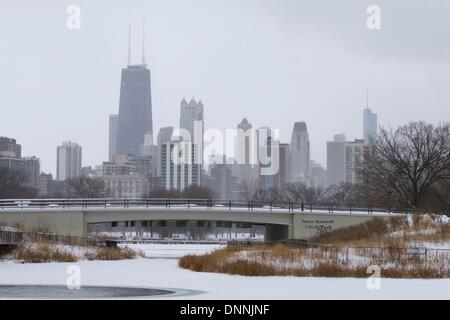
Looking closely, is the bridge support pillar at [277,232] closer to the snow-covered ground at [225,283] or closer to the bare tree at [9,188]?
the snow-covered ground at [225,283]

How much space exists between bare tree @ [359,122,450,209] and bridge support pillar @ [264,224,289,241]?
38.5 ft

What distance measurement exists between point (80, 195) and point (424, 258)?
11534cm

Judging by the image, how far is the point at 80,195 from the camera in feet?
468

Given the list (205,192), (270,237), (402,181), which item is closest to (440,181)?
(402,181)

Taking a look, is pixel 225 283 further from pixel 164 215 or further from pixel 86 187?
pixel 86 187

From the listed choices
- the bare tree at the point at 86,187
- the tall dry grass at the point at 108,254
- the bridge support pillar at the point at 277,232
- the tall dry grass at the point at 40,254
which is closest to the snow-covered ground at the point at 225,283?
the tall dry grass at the point at 40,254

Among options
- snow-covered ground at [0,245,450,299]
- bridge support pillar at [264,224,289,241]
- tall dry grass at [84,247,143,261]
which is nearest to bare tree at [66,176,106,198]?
bridge support pillar at [264,224,289,241]

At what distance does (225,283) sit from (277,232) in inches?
1738

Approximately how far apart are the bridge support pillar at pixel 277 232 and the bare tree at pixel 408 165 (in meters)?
11.7

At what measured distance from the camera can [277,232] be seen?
71562 mm

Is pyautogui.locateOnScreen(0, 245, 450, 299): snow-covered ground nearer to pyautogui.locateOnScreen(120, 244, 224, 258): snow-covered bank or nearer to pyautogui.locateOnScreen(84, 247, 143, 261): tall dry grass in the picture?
pyautogui.locateOnScreen(84, 247, 143, 261): tall dry grass

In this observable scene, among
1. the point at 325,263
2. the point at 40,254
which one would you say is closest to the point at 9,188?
the point at 40,254
